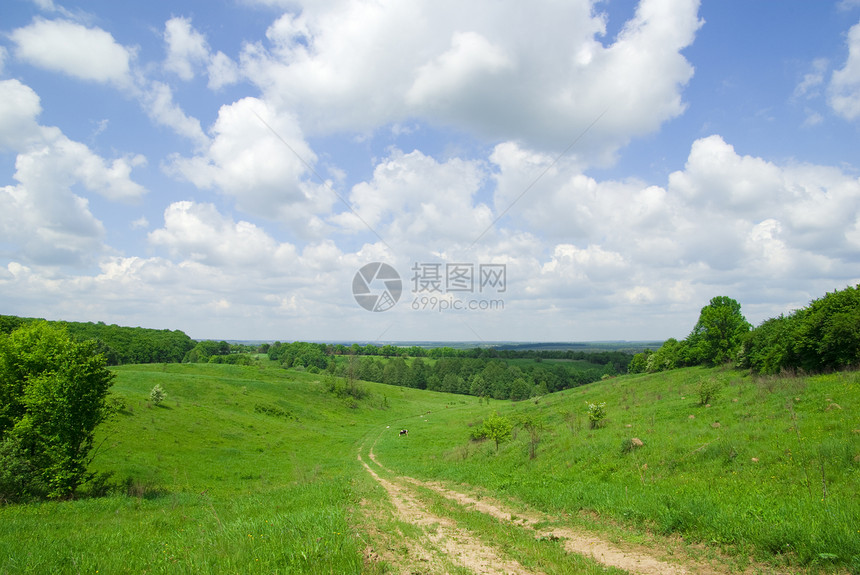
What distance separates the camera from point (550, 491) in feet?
45.5

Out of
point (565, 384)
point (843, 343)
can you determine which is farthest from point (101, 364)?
point (565, 384)

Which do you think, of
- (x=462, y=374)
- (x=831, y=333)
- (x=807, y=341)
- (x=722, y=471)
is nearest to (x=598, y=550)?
(x=722, y=471)

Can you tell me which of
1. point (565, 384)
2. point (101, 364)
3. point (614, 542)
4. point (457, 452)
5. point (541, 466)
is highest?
point (101, 364)

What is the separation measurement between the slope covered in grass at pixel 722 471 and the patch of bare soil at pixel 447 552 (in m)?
3.73

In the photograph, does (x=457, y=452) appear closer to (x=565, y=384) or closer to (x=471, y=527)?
(x=471, y=527)

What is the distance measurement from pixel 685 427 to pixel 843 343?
18.0 metres

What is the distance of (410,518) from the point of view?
11.4m

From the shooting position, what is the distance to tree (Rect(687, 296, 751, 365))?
5803 cm

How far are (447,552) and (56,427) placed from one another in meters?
23.2

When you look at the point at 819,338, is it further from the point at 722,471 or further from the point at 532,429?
the point at 722,471

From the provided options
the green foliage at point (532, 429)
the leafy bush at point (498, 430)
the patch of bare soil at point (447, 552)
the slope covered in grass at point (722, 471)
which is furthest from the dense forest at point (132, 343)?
the patch of bare soil at point (447, 552)

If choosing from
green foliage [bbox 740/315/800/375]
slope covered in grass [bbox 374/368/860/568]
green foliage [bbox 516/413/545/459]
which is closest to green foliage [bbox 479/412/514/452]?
slope covered in grass [bbox 374/368/860/568]

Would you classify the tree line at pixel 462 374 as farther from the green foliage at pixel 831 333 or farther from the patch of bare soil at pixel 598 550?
the patch of bare soil at pixel 598 550

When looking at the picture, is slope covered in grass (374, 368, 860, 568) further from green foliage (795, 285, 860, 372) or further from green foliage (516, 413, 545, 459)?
green foliage (795, 285, 860, 372)
